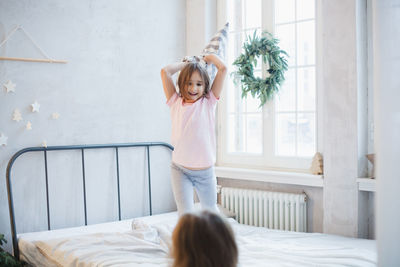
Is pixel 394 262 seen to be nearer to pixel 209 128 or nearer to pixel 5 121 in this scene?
pixel 209 128

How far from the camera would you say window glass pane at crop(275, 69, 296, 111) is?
3414 millimetres

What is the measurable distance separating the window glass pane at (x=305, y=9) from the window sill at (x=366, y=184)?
1338mm

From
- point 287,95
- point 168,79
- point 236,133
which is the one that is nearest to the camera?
point 168,79

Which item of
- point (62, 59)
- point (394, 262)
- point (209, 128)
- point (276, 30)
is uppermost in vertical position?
point (276, 30)

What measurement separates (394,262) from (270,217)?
235 centimetres

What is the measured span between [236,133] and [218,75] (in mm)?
1601

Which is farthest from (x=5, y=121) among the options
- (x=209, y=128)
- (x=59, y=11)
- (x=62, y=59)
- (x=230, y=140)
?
(x=230, y=140)

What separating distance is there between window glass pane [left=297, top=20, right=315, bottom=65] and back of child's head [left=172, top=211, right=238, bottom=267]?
100 inches

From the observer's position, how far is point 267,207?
3359 mm

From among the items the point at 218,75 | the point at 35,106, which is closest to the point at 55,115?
the point at 35,106

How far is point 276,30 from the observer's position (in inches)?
139

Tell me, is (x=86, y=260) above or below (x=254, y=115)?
below

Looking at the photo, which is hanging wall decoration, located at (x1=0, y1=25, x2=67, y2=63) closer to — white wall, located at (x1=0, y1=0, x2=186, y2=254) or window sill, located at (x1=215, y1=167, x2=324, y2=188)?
white wall, located at (x1=0, y1=0, x2=186, y2=254)

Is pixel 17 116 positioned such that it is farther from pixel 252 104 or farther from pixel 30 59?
pixel 252 104
